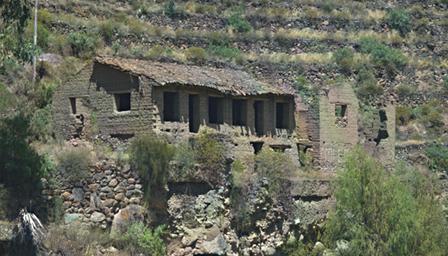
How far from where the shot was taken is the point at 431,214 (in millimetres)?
40625

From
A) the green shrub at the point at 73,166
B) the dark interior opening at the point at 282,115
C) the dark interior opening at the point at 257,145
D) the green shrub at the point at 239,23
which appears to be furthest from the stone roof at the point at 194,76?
the green shrub at the point at 239,23

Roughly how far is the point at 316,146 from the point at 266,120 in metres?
2.49

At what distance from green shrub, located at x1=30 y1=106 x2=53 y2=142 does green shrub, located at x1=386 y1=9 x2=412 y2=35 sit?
31820 mm

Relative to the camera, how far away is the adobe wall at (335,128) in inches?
1857

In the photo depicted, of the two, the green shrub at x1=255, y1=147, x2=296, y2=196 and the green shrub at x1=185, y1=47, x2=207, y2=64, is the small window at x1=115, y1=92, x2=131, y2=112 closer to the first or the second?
the green shrub at x1=255, y1=147, x2=296, y2=196

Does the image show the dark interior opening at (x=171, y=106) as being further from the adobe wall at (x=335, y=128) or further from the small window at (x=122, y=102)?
the adobe wall at (x=335, y=128)

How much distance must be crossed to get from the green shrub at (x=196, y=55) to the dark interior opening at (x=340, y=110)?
10241 mm

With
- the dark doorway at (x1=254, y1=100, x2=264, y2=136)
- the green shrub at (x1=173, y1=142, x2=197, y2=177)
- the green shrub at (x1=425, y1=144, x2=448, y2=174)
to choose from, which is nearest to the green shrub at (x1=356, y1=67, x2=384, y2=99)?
the green shrub at (x1=425, y1=144, x2=448, y2=174)

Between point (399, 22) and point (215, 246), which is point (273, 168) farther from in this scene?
point (399, 22)

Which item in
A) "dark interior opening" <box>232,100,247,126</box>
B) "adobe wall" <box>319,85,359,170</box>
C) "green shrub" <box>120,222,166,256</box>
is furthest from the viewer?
"adobe wall" <box>319,85,359,170</box>

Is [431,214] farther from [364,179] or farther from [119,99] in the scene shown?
[119,99]

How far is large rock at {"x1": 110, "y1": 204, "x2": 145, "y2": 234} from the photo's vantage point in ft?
119

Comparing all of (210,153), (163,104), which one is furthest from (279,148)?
(210,153)

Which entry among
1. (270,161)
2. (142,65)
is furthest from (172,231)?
(142,65)
